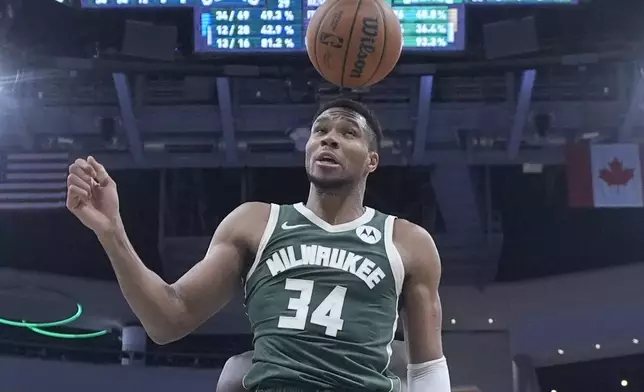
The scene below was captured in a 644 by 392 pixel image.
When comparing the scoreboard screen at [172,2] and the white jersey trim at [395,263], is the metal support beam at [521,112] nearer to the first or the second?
the scoreboard screen at [172,2]

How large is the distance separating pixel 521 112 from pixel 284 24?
3008 millimetres

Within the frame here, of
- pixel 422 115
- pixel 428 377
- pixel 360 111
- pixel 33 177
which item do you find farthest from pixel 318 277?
pixel 33 177

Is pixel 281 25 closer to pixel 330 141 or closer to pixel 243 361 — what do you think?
pixel 330 141

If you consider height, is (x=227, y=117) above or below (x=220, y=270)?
above

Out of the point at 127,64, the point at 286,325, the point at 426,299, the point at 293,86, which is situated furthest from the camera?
the point at 293,86

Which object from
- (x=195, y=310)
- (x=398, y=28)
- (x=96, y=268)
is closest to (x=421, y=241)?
(x=195, y=310)

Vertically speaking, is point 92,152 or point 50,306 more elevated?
point 92,152

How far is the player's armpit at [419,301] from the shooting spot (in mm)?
2344

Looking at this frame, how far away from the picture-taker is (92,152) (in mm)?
10477

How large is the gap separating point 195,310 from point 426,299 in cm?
62

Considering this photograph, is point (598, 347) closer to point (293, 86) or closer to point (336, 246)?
point (293, 86)

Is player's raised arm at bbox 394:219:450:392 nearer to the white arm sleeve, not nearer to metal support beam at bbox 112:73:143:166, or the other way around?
the white arm sleeve

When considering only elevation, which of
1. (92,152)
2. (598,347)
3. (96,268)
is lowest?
(598,347)

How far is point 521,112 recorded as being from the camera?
30.2 feet
